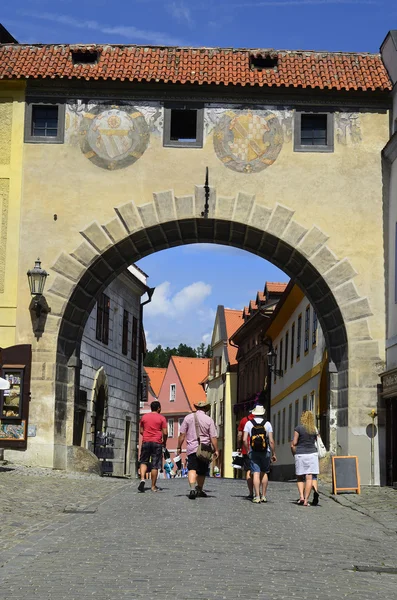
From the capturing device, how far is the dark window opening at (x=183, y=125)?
2490 cm

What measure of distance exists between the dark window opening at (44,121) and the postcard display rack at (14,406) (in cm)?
494

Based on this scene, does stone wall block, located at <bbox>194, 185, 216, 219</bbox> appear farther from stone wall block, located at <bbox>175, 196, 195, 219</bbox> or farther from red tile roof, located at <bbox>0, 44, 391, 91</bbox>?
red tile roof, located at <bbox>0, 44, 391, 91</bbox>

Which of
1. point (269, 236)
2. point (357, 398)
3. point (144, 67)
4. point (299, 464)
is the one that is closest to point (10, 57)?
point (144, 67)

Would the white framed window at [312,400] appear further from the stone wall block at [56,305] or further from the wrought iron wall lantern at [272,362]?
the stone wall block at [56,305]

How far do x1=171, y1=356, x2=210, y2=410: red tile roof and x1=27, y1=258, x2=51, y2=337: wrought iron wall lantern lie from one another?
6069 cm

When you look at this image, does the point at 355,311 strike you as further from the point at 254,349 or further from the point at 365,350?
the point at 254,349

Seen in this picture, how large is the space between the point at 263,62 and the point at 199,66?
1423 mm

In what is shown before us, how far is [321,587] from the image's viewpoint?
344 inches

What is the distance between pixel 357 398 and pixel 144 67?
28.0 feet

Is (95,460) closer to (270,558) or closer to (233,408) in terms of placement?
(270,558)

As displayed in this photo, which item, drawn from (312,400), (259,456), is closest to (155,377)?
(312,400)

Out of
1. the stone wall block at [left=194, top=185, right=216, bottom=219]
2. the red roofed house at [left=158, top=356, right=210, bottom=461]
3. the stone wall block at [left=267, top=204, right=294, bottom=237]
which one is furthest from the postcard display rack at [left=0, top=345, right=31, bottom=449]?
the red roofed house at [left=158, top=356, right=210, bottom=461]

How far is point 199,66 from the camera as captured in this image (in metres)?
25.0

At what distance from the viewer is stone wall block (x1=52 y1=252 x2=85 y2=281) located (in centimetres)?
2423
